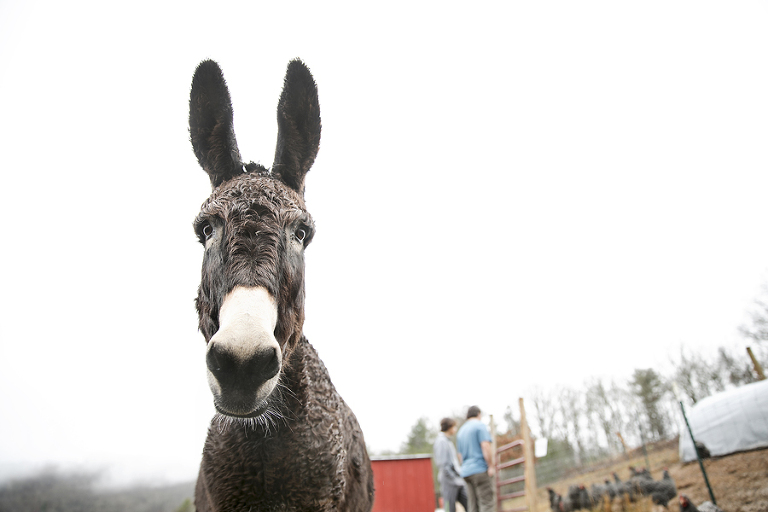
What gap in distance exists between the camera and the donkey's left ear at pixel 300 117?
2.90 m

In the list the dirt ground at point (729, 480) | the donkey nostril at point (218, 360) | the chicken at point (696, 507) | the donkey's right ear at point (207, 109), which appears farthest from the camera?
the dirt ground at point (729, 480)

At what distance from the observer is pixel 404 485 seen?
10.4 metres

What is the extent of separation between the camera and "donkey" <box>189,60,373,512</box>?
1.48m

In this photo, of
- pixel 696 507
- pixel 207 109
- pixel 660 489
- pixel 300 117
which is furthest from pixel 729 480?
pixel 207 109

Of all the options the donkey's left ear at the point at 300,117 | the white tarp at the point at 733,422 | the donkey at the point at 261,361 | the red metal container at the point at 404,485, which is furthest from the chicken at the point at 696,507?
the donkey's left ear at the point at 300,117

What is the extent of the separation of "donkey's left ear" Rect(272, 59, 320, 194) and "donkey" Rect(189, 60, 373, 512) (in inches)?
9.3

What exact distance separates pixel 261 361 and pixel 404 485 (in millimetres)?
10865

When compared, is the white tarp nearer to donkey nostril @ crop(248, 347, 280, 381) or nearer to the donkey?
the donkey

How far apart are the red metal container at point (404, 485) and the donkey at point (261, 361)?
345 inches

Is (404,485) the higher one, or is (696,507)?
(404,485)

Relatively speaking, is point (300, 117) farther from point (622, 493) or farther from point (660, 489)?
point (622, 493)

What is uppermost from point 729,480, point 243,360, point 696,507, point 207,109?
point 207,109

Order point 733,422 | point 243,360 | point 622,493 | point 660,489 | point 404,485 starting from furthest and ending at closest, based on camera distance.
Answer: point 733,422 → point 622,493 → point 660,489 → point 404,485 → point 243,360

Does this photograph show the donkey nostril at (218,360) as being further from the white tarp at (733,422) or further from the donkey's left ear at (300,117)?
the white tarp at (733,422)
